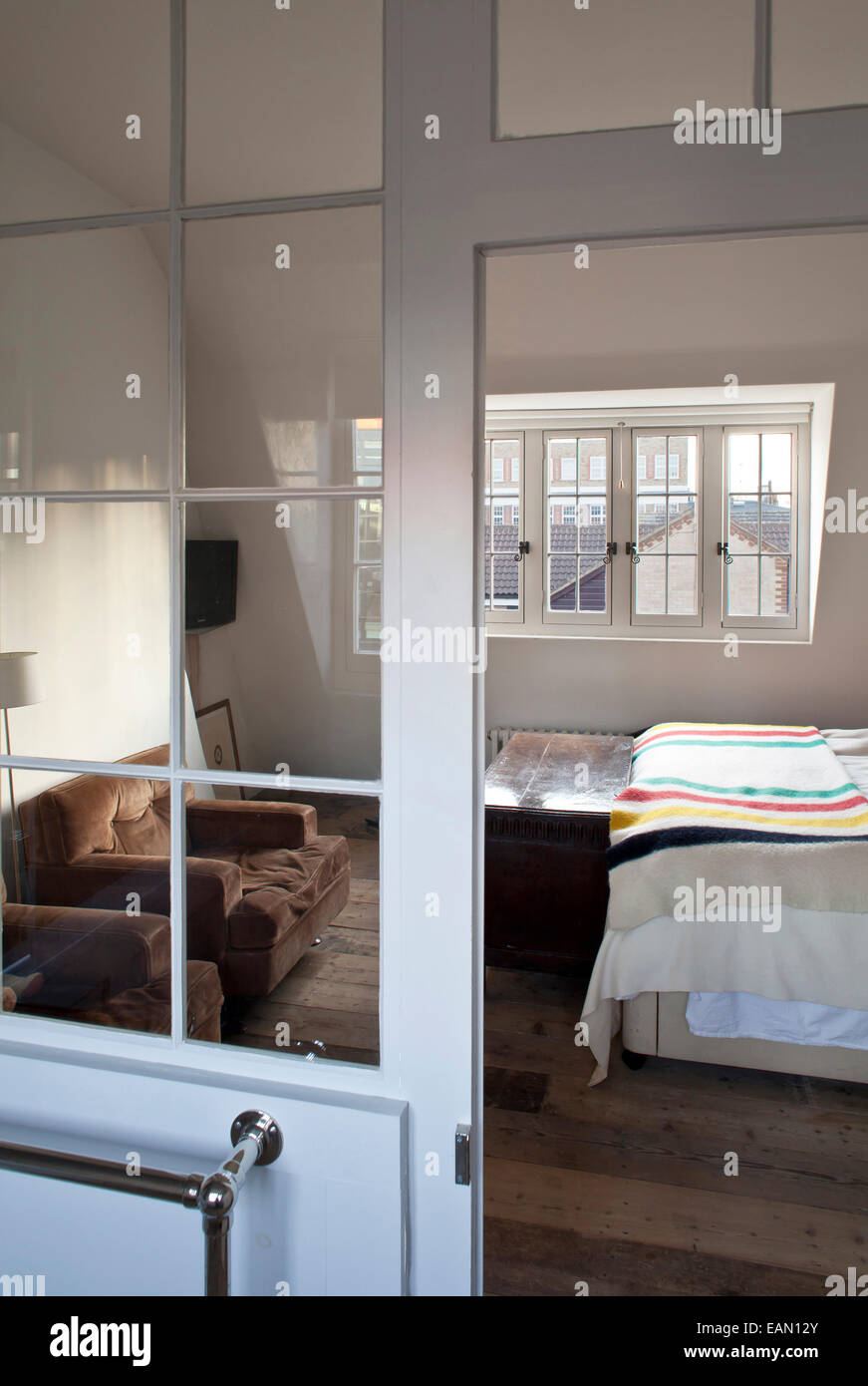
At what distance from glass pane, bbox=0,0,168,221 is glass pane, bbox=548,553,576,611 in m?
4.24

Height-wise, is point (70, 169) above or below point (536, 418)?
below

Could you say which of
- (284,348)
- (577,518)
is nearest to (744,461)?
(577,518)

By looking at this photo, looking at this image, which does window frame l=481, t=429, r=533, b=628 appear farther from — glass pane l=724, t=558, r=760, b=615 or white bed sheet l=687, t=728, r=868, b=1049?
white bed sheet l=687, t=728, r=868, b=1049

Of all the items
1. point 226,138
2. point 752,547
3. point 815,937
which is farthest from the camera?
point 752,547

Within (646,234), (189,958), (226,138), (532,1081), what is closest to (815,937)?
(532,1081)

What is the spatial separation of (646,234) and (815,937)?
2136mm

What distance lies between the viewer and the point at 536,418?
522cm

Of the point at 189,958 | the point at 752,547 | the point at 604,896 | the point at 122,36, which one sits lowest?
the point at 604,896

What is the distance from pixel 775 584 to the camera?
5152 millimetres

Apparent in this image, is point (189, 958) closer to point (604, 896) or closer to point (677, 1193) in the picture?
point (677, 1193)

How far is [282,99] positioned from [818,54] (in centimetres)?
62

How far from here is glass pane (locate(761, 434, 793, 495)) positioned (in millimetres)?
5051

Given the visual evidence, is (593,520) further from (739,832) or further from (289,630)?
(289,630)
